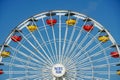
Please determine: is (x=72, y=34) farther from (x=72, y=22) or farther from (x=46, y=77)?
(x=46, y=77)

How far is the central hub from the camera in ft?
105

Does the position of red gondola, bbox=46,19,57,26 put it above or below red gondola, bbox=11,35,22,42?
above

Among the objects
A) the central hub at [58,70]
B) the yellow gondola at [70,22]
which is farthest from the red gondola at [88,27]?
the central hub at [58,70]

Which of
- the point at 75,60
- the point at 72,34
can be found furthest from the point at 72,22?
the point at 75,60

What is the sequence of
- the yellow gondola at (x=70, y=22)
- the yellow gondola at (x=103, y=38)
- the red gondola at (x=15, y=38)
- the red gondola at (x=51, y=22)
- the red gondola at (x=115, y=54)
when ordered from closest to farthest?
the red gondola at (x=115, y=54) → the yellow gondola at (x=103, y=38) → the red gondola at (x=15, y=38) → the yellow gondola at (x=70, y=22) → the red gondola at (x=51, y=22)

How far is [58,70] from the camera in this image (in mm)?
32312

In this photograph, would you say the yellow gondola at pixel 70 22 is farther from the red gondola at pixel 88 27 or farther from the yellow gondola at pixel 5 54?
the yellow gondola at pixel 5 54

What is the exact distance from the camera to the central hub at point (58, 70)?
105 ft

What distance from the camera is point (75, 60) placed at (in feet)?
107

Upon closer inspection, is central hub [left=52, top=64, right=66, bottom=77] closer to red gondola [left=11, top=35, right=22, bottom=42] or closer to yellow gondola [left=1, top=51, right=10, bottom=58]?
yellow gondola [left=1, top=51, right=10, bottom=58]

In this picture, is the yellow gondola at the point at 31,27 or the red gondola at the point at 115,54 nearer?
the red gondola at the point at 115,54

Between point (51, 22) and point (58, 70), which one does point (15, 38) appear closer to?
point (51, 22)

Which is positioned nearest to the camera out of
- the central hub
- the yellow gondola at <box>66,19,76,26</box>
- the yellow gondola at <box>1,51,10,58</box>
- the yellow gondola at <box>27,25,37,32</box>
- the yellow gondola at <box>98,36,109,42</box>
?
the central hub

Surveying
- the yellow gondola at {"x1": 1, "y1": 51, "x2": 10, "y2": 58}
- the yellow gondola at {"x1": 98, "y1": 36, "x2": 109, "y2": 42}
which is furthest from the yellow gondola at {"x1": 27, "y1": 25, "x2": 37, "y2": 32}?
the yellow gondola at {"x1": 98, "y1": 36, "x2": 109, "y2": 42}
